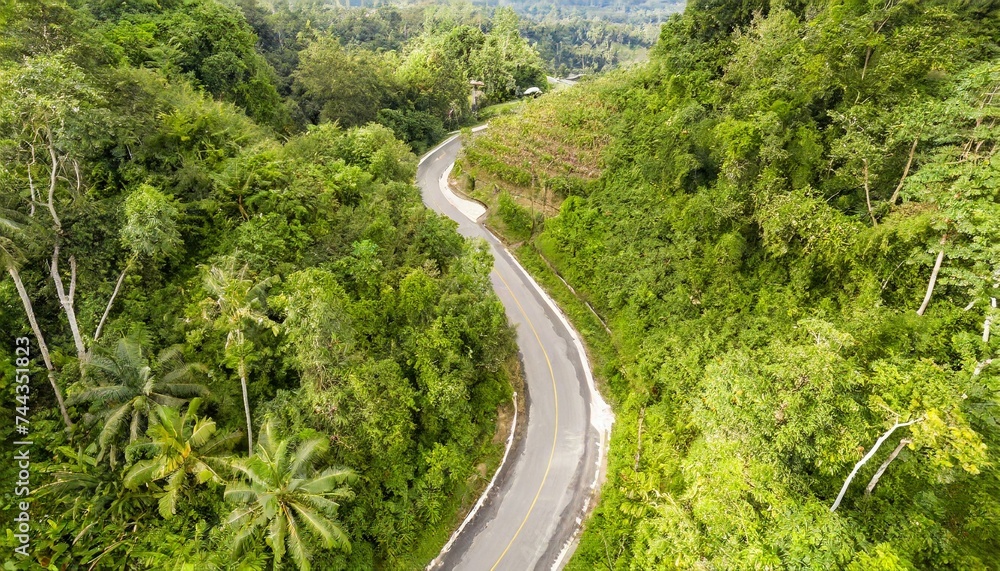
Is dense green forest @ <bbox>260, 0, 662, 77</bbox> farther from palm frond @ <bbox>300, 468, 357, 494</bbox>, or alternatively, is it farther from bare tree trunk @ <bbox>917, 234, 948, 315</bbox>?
palm frond @ <bbox>300, 468, 357, 494</bbox>

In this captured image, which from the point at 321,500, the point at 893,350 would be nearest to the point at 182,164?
the point at 321,500

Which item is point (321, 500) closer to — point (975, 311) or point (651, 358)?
point (651, 358)

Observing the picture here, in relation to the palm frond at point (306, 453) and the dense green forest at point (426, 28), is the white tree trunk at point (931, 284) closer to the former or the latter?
the palm frond at point (306, 453)

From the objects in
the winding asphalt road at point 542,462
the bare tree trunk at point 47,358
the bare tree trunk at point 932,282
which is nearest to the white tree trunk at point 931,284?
the bare tree trunk at point 932,282

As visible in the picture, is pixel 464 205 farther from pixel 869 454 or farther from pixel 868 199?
pixel 869 454

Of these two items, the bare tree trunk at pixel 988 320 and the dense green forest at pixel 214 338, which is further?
the dense green forest at pixel 214 338

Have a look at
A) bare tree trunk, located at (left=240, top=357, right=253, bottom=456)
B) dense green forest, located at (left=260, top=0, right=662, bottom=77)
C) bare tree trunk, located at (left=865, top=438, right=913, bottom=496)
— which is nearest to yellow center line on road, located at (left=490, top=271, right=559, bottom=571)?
bare tree trunk, located at (left=240, top=357, right=253, bottom=456)
